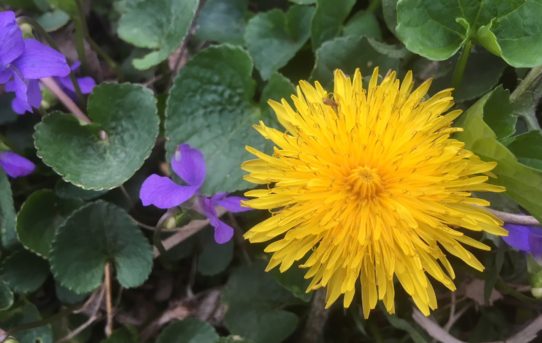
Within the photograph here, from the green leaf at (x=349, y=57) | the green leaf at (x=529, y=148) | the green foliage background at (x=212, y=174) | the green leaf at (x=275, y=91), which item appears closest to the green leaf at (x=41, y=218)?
the green foliage background at (x=212, y=174)

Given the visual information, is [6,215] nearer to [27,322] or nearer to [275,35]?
[27,322]

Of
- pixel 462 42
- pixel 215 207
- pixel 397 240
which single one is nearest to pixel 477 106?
pixel 462 42

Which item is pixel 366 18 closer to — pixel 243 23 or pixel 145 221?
pixel 243 23

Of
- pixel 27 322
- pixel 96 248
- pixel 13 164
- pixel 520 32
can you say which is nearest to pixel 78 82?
pixel 13 164

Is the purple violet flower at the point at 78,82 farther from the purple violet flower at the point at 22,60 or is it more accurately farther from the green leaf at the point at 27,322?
the green leaf at the point at 27,322

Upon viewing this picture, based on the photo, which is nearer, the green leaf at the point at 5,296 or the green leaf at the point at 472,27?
the green leaf at the point at 472,27

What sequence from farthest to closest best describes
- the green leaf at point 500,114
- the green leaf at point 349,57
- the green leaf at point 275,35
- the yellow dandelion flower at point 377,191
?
the green leaf at point 275,35 → the green leaf at point 349,57 → the green leaf at point 500,114 → the yellow dandelion flower at point 377,191

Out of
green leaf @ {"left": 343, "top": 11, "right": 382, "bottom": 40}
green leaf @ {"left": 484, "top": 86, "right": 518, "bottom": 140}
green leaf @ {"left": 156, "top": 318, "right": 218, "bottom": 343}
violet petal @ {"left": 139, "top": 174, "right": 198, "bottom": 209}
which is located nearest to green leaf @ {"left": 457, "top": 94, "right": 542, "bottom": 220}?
green leaf @ {"left": 484, "top": 86, "right": 518, "bottom": 140}
